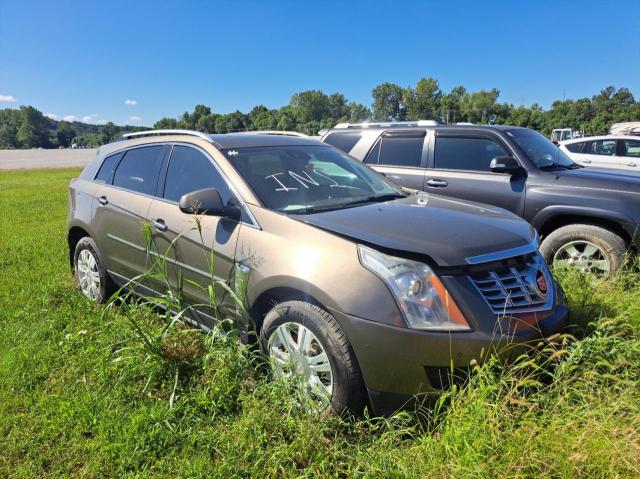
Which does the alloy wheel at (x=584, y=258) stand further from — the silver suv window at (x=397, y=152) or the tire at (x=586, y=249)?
the silver suv window at (x=397, y=152)

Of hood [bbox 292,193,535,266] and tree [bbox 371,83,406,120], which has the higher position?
tree [bbox 371,83,406,120]

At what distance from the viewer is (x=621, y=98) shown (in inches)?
3863

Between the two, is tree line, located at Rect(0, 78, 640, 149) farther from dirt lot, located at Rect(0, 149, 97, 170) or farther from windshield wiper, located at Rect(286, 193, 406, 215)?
windshield wiper, located at Rect(286, 193, 406, 215)

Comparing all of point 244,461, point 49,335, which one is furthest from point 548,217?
point 49,335

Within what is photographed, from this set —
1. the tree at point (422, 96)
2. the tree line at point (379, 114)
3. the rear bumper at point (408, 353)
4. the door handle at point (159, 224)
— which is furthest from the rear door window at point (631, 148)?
the tree at point (422, 96)

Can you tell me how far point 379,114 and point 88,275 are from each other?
4599 inches

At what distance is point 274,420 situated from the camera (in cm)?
250

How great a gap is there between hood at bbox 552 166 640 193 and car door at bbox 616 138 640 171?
744 centimetres

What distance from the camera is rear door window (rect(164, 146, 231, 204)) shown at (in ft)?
11.1

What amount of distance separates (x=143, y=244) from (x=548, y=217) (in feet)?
13.0

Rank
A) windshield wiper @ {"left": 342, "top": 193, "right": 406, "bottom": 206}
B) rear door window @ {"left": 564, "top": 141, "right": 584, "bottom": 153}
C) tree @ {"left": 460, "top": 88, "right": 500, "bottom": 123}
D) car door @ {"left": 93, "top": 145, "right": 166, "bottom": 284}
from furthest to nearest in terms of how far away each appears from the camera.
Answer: tree @ {"left": 460, "top": 88, "right": 500, "bottom": 123} < rear door window @ {"left": 564, "top": 141, "right": 584, "bottom": 153} < car door @ {"left": 93, "top": 145, "right": 166, "bottom": 284} < windshield wiper @ {"left": 342, "top": 193, "right": 406, "bottom": 206}

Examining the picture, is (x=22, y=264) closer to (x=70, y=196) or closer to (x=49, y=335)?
(x=70, y=196)

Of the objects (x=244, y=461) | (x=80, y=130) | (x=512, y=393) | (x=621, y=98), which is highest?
(x=621, y=98)

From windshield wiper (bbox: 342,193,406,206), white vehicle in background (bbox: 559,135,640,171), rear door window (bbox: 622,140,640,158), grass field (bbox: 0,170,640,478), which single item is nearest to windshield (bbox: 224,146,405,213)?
windshield wiper (bbox: 342,193,406,206)
